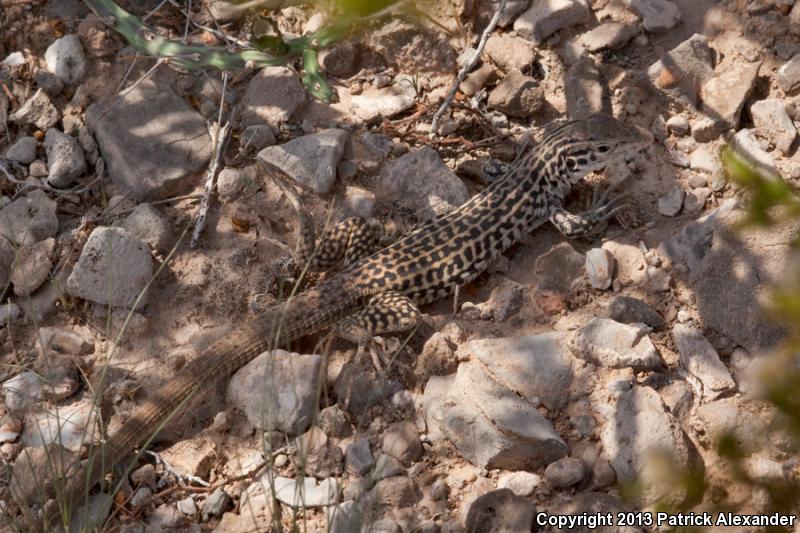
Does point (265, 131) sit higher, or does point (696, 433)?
point (265, 131)

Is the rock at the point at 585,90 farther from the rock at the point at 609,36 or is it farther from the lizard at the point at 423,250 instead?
the lizard at the point at 423,250

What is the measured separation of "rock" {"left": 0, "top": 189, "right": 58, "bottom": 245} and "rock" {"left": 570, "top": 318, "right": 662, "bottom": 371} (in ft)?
9.83

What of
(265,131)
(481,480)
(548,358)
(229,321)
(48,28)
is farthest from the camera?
(48,28)

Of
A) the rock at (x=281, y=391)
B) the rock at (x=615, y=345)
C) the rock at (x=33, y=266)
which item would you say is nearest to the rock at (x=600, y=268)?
the rock at (x=615, y=345)

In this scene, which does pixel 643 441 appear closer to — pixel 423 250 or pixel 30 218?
pixel 423 250

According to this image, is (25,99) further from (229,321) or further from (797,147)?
(797,147)

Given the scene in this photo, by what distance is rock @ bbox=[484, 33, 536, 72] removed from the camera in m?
5.55

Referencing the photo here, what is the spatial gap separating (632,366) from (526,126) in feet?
6.38

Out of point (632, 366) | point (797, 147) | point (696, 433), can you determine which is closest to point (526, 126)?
point (797, 147)

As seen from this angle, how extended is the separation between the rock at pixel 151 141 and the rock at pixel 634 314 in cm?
257

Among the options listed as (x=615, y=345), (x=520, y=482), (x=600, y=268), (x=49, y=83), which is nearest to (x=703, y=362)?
(x=615, y=345)

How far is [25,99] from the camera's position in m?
5.49

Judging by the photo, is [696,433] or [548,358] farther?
[548,358]

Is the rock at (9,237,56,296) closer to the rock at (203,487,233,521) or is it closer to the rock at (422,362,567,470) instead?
the rock at (203,487,233,521)
